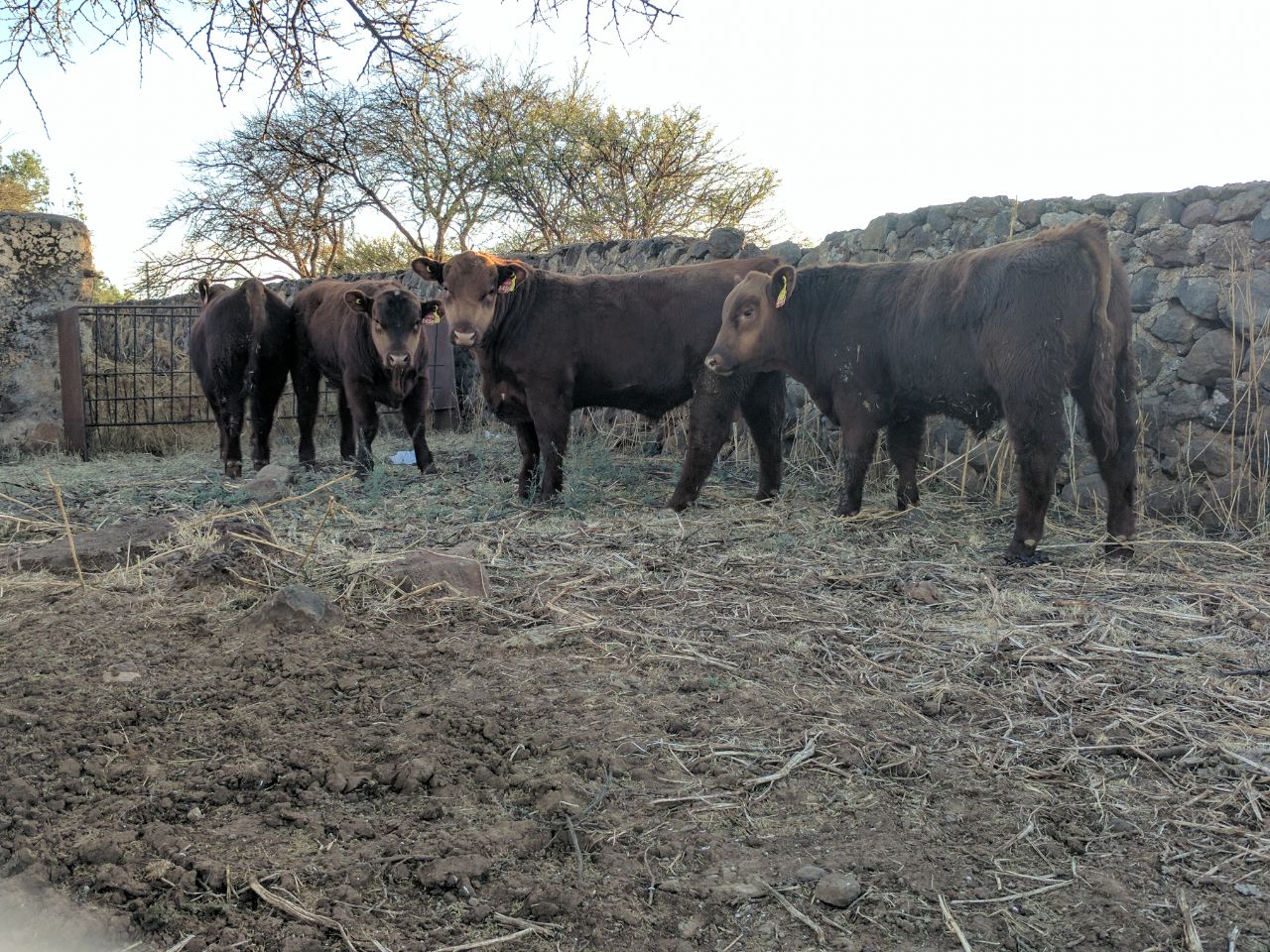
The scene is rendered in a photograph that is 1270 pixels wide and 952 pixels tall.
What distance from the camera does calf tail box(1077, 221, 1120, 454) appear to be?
4980 mm

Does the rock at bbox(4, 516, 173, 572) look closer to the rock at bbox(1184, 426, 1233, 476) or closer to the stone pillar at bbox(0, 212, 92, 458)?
the rock at bbox(1184, 426, 1233, 476)

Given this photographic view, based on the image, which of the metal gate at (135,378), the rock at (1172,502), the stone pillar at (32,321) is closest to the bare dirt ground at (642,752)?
the rock at (1172,502)

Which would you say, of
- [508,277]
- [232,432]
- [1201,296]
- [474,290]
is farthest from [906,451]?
[232,432]

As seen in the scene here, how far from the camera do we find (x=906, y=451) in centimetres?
656

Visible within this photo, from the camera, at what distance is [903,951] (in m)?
2.02

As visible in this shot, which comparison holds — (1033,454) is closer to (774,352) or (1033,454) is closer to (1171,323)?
(774,352)

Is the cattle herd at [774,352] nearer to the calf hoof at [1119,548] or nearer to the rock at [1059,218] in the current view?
the calf hoof at [1119,548]

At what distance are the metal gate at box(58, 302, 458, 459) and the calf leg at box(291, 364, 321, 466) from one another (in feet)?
5.76

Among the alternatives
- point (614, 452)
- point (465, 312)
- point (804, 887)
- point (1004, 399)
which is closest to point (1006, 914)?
point (804, 887)

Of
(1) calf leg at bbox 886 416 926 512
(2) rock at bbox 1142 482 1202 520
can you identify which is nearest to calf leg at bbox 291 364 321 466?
(1) calf leg at bbox 886 416 926 512

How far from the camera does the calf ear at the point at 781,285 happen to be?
20.9 feet

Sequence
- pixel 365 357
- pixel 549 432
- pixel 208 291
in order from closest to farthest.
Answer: pixel 549 432 → pixel 365 357 → pixel 208 291

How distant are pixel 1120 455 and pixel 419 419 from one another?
545 centimetres

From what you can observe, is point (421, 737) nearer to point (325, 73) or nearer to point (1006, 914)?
point (1006, 914)
